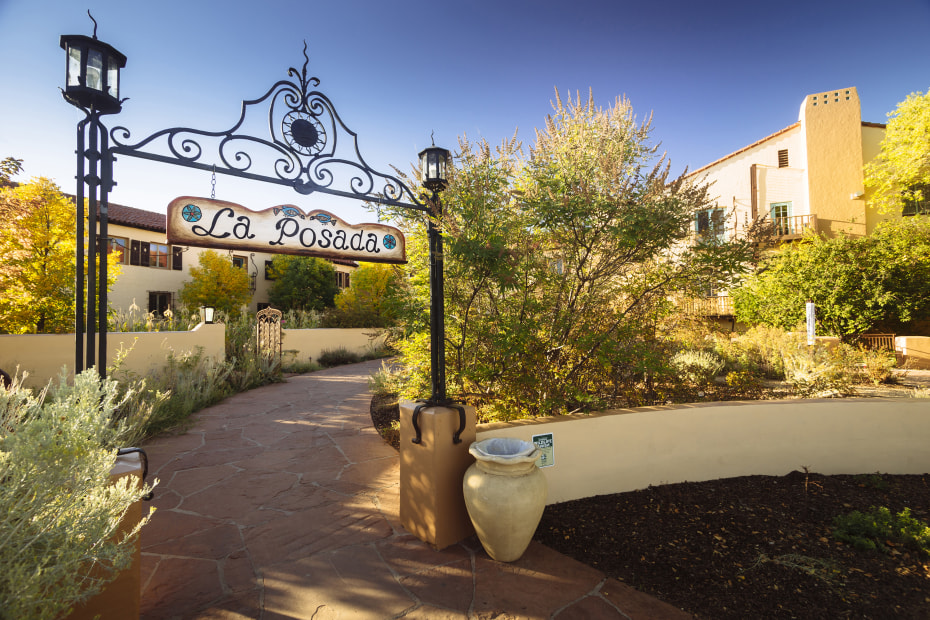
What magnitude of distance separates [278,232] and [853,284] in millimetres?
16345

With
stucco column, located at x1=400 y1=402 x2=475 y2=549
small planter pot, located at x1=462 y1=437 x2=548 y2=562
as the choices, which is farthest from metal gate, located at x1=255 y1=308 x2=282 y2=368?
small planter pot, located at x1=462 y1=437 x2=548 y2=562

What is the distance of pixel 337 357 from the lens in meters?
15.6

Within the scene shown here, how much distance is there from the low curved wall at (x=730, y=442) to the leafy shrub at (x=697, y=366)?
160cm

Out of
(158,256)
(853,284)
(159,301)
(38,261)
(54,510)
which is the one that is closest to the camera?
(54,510)

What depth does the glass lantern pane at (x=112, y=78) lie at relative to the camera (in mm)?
2557

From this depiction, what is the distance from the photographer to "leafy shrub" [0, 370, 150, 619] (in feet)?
4.88

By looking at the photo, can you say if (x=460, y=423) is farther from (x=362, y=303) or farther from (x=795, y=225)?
(x=795, y=225)

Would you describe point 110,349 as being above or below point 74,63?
below

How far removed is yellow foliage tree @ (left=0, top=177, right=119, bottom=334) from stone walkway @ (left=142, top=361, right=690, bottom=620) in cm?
415

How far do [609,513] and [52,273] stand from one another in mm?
9192

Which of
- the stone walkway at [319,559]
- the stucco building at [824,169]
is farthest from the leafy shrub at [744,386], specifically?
the stucco building at [824,169]

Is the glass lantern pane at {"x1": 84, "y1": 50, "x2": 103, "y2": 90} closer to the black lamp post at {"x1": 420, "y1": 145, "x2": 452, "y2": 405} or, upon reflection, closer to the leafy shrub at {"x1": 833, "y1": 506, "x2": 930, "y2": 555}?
the black lamp post at {"x1": 420, "y1": 145, "x2": 452, "y2": 405}

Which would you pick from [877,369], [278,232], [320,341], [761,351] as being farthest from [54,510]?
[320,341]

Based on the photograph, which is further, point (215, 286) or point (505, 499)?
point (215, 286)
